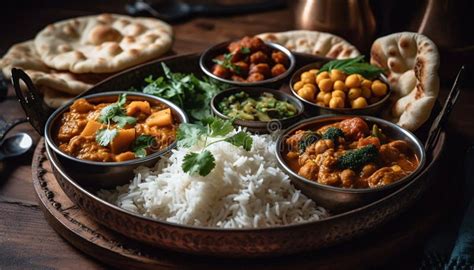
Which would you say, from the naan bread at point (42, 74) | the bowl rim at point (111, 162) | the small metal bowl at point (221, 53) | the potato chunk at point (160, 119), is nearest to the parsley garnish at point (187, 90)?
the small metal bowl at point (221, 53)

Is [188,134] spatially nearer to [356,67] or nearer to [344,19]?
[356,67]

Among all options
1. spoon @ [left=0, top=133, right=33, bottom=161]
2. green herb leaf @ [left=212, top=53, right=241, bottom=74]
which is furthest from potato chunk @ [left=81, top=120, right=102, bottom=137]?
green herb leaf @ [left=212, top=53, right=241, bottom=74]

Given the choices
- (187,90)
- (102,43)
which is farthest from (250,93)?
(102,43)

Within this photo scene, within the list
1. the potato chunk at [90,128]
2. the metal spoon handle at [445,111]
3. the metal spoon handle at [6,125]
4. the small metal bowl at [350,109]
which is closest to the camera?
the metal spoon handle at [445,111]

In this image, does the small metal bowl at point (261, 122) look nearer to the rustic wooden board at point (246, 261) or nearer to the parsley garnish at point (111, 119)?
the parsley garnish at point (111, 119)

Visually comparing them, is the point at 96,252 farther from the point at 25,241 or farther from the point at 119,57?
the point at 119,57

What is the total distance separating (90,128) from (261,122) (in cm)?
89

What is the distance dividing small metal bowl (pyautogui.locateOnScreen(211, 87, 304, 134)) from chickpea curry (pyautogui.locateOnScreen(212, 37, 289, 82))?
12 cm

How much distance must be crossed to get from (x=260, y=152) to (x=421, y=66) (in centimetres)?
104

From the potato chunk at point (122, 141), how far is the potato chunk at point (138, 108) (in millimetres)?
212

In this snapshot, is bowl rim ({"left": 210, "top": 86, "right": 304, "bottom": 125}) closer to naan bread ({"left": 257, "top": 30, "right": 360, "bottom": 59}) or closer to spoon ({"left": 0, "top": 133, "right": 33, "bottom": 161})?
naan bread ({"left": 257, "top": 30, "right": 360, "bottom": 59})

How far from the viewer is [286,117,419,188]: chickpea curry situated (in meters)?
2.61

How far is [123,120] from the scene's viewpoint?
2.99m

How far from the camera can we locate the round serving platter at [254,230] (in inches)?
90.7
